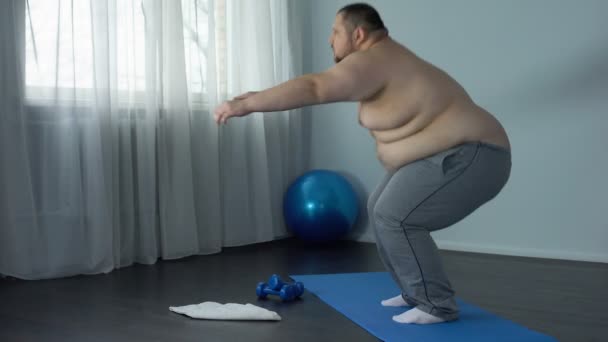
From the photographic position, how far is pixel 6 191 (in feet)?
9.73

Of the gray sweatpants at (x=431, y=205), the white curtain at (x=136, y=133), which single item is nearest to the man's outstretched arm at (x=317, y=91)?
the gray sweatpants at (x=431, y=205)

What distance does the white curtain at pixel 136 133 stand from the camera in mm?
3033

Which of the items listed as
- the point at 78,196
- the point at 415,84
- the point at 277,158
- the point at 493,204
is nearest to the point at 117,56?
the point at 78,196

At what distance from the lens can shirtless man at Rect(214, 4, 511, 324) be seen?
2.25 meters

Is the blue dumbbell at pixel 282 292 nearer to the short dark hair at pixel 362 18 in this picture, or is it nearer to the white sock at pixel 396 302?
the white sock at pixel 396 302

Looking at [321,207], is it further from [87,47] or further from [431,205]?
[431,205]

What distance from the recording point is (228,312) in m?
2.44

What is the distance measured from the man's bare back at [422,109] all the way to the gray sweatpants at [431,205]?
0.15ft

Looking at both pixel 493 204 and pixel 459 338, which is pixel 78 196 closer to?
pixel 459 338

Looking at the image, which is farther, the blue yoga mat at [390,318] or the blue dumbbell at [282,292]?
the blue dumbbell at [282,292]

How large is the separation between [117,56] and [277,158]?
4.58 ft

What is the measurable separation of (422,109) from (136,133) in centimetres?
182

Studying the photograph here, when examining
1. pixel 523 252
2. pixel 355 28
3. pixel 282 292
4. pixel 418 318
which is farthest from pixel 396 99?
pixel 523 252

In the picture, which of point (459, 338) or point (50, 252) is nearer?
point (459, 338)
